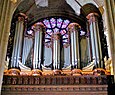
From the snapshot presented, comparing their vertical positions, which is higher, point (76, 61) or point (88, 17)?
point (88, 17)

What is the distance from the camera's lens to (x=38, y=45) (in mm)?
10758

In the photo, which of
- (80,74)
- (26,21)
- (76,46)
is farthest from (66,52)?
(26,21)

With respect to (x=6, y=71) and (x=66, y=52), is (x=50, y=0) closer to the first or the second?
(x=66, y=52)

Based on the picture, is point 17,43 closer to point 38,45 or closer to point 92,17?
point 38,45

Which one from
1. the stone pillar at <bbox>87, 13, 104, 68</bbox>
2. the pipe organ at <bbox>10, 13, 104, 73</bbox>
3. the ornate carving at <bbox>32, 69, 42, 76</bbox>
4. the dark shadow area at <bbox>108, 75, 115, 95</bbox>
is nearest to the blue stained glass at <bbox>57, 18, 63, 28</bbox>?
the pipe organ at <bbox>10, 13, 104, 73</bbox>

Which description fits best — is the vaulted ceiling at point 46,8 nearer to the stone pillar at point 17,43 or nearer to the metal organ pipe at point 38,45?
the stone pillar at point 17,43

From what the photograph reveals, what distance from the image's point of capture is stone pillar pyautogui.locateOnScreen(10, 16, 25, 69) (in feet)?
32.7

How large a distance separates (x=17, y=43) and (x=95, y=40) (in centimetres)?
268

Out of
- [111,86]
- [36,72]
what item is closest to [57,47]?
[36,72]

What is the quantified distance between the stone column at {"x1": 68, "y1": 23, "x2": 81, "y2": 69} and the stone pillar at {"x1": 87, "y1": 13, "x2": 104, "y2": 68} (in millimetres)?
515

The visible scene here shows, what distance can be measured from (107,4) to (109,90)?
253 cm

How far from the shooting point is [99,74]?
9.48 metres

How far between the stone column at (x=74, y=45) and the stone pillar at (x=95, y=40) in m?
0.51

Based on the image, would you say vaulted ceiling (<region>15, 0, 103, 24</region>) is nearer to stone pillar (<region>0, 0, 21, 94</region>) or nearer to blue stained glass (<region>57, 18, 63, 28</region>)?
blue stained glass (<region>57, 18, 63, 28</region>)
